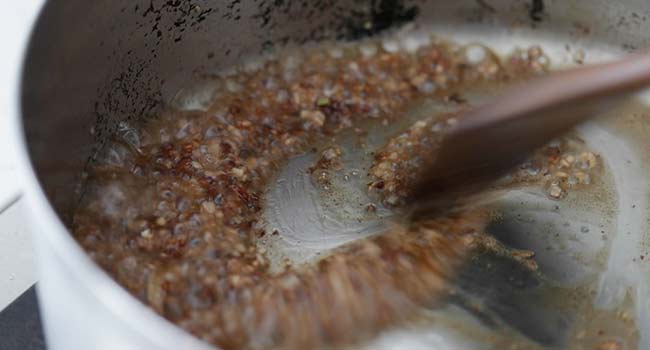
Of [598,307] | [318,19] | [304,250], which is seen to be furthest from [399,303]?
[318,19]

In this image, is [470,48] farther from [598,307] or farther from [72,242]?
[72,242]

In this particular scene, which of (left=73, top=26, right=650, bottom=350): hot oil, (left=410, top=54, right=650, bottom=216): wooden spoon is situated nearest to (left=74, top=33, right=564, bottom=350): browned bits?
(left=73, top=26, right=650, bottom=350): hot oil

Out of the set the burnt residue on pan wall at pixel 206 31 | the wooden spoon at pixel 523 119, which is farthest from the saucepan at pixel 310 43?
the wooden spoon at pixel 523 119

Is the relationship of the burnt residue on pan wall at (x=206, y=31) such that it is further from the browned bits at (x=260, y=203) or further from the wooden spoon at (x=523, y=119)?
the wooden spoon at (x=523, y=119)

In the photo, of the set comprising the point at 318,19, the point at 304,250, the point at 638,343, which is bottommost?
the point at 638,343

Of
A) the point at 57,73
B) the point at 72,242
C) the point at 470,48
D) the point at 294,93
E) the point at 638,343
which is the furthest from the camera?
the point at 470,48

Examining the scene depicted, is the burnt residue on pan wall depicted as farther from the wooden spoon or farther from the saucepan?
the wooden spoon
